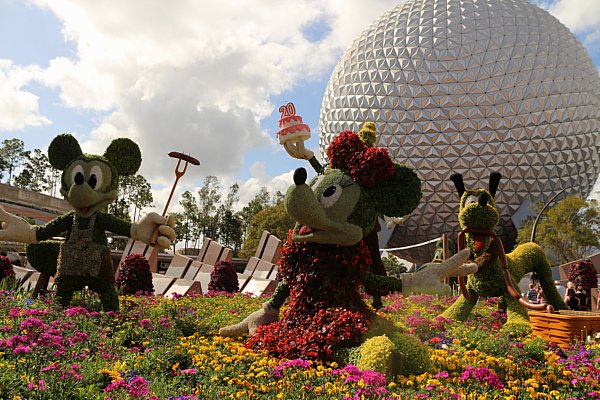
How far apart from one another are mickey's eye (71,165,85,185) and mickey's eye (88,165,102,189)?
0.49 feet

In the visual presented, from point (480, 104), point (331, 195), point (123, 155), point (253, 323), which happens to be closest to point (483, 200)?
point (331, 195)

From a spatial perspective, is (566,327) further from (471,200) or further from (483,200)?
(471,200)

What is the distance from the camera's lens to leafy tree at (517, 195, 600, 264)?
2105 cm

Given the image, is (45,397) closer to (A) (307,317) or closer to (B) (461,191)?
(A) (307,317)

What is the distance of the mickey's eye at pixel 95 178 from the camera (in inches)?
261

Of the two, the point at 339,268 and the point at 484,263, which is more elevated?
the point at 484,263

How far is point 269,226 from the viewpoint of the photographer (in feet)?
106

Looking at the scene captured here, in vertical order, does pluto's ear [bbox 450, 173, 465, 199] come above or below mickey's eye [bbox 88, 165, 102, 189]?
above

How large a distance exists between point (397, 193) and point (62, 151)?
4790 mm

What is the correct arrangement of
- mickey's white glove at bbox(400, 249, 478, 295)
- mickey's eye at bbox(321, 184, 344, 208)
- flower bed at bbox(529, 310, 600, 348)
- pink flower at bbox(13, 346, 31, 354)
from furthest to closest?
flower bed at bbox(529, 310, 600, 348) → mickey's eye at bbox(321, 184, 344, 208) → mickey's white glove at bbox(400, 249, 478, 295) → pink flower at bbox(13, 346, 31, 354)

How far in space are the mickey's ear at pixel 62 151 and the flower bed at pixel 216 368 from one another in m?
2.03

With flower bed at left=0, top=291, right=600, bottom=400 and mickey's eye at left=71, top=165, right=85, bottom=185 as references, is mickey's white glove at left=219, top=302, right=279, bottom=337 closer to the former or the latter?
flower bed at left=0, top=291, right=600, bottom=400

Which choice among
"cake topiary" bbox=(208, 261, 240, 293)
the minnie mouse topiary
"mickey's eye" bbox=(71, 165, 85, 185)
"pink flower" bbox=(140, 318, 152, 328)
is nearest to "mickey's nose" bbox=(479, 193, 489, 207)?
the minnie mouse topiary

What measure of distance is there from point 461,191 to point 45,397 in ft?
21.6
